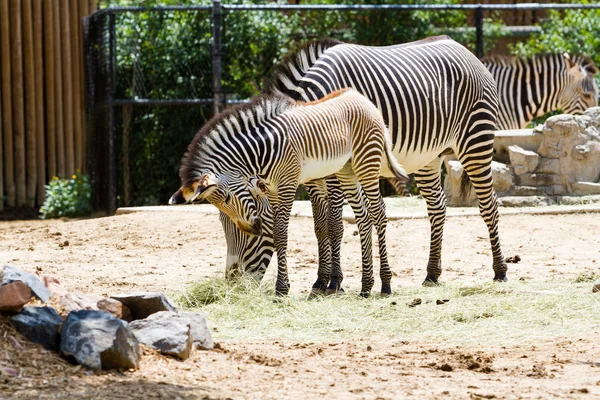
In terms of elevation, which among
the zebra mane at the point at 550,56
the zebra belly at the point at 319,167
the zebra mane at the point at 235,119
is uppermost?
the zebra mane at the point at 550,56

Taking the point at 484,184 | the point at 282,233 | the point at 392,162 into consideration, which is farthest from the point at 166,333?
the point at 484,184

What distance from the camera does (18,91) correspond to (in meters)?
14.0

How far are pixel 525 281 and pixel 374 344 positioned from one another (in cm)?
257

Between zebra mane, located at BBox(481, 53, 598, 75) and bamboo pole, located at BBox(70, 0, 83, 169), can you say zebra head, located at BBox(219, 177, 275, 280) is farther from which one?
bamboo pole, located at BBox(70, 0, 83, 169)

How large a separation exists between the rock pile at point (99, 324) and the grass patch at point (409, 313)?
24.3 inches

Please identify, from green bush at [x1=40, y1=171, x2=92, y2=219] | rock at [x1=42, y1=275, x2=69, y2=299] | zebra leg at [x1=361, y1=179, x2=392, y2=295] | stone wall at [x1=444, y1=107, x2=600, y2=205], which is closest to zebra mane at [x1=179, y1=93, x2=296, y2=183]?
zebra leg at [x1=361, y1=179, x2=392, y2=295]

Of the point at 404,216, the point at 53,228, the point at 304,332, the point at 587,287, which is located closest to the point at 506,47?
the point at 404,216

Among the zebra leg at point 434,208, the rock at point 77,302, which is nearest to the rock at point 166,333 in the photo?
the rock at point 77,302

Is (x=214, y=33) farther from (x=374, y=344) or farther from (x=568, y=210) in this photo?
(x=374, y=344)

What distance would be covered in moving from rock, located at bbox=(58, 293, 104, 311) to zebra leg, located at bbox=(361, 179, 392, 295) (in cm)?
249

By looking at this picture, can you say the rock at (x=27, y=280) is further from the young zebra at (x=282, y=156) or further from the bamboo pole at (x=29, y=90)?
the bamboo pole at (x=29, y=90)

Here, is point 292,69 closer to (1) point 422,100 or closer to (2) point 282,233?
(1) point 422,100

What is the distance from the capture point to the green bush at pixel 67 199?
45.0 feet

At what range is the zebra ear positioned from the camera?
6.82 metres
